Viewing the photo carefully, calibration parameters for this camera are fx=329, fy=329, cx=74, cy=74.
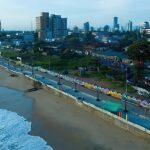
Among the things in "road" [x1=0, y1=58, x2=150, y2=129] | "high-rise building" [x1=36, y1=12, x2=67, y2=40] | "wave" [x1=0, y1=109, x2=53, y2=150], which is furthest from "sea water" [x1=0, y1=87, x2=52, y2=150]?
"high-rise building" [x1=36, y1=12, x2=67, y2=40]

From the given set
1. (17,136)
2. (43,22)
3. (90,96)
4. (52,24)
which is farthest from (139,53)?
(52,24)

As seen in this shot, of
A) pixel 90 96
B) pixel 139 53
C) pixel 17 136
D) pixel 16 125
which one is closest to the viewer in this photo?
pixel 17 136

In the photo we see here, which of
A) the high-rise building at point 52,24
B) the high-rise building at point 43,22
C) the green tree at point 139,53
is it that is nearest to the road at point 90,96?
the green tree at point 139,53

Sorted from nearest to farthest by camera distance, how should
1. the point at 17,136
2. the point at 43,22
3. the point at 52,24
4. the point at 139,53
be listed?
1. the point at 17,136
2. the point at 139,53
3. the point at 43,22
4. the point at 52,24

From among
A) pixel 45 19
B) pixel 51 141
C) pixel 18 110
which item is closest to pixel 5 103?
pixel 18 110

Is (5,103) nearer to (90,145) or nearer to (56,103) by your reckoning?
(56,103)

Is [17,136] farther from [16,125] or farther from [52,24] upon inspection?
[52,24]

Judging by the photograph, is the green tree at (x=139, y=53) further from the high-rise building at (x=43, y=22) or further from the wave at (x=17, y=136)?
the high-rise building at (x=43, y=22)
